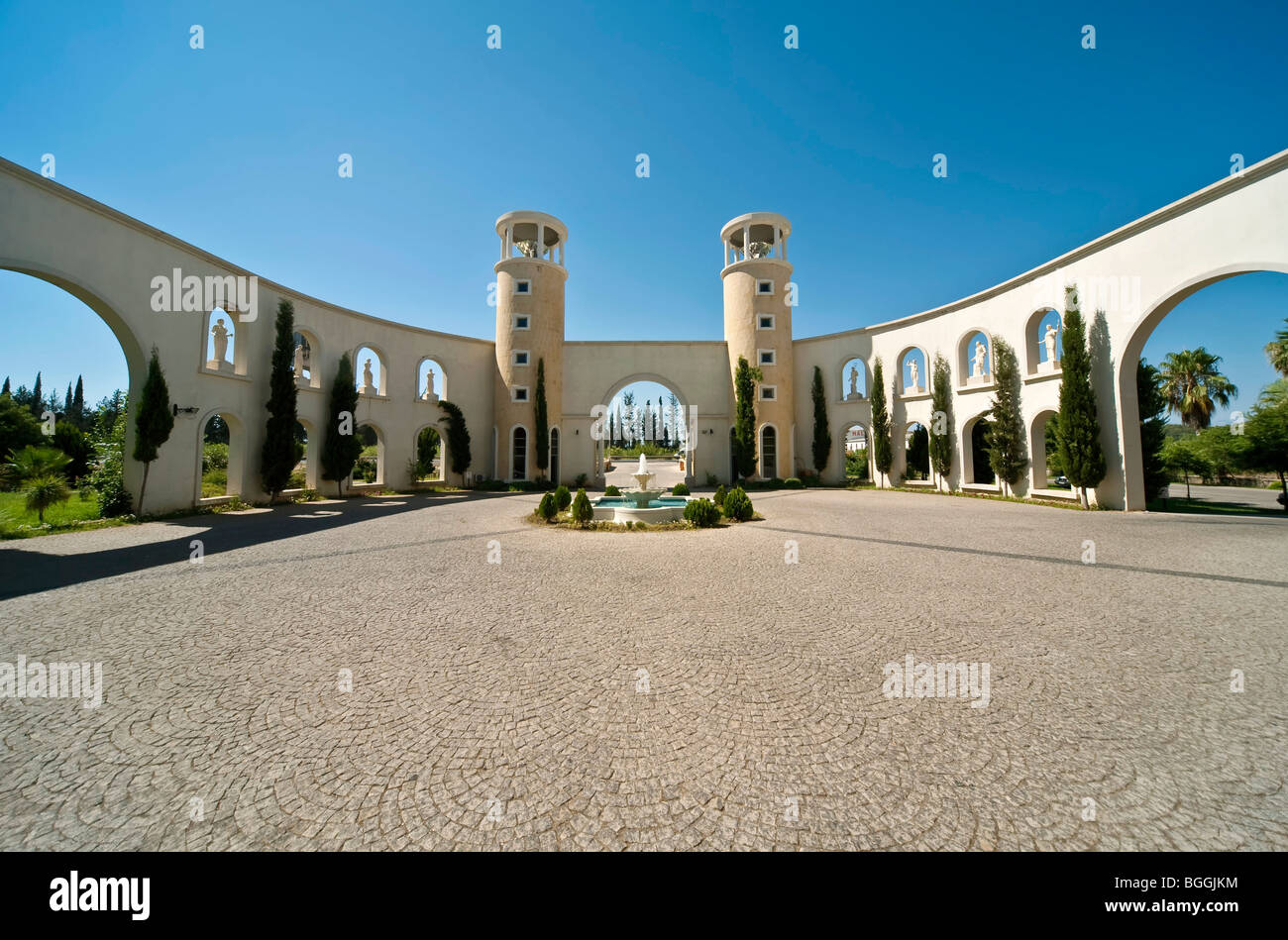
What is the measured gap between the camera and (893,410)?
22078 millimetres

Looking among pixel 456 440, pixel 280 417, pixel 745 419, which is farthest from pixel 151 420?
pixel 745 419

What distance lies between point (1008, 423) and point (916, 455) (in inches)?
228

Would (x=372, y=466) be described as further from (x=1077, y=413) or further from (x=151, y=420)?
(x=1077, y=413)

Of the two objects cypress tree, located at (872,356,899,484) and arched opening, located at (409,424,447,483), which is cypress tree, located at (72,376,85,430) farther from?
cypress tree, located at (872,356,899,484)

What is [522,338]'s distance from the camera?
23297 mm

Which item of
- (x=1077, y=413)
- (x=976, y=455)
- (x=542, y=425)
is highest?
(x=542, y=425)

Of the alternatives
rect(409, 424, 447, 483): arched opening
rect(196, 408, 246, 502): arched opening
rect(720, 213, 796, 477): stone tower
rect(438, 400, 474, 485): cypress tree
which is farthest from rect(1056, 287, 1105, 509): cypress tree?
rect(196, 408, 246, 502): arched opening

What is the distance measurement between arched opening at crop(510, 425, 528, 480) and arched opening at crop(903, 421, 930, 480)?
19.5m

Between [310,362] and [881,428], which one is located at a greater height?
[310,362]

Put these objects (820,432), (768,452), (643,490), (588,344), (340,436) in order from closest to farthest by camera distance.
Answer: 1. (643,490)
2. (340,436)
3. (820,432)
4. (768,452)
5. (588,344)

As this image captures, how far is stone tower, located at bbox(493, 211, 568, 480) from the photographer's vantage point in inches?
908

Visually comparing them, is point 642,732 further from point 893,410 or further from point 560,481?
point 893,410

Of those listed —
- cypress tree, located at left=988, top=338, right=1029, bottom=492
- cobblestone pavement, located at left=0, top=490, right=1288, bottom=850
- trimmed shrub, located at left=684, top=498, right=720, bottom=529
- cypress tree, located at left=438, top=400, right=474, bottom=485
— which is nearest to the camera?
cobblestone pavement, located at left=0, top=490, right=1288, bottom=850

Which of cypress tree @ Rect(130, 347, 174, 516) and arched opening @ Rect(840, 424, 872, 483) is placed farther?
arched opening @ Rect(840, 424, 872, 483)
